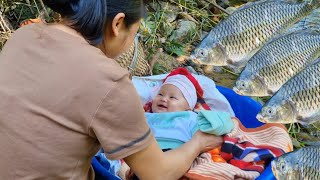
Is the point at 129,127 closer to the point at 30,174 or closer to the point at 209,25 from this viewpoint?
the point at 30,174

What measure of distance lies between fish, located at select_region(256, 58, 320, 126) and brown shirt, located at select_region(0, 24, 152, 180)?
78 centimetres

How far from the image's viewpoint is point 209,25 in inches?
202

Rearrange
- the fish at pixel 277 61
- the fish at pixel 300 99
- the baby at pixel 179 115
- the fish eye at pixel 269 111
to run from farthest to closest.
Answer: the baby at pixel 179 115 < the fish at pixel 277 61 < the fish eye at pixel 269 111 < the fish at pixel 300 99

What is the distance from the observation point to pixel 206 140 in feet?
8.21

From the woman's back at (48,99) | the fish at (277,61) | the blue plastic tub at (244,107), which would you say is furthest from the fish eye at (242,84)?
the woman's back at (48,99)

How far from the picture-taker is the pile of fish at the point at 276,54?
2.29 meters

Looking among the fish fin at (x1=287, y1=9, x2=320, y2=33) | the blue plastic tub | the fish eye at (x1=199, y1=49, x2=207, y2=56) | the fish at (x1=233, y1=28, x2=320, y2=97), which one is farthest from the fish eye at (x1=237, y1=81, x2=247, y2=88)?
the blue plastic tub

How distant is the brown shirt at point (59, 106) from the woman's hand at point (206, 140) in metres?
0.66

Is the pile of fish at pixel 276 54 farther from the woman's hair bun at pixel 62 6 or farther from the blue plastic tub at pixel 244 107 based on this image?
the woman's hair bun at pixel 62 6

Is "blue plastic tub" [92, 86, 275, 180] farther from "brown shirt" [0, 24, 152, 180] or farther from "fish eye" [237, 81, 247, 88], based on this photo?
"brown shirt" [0, 24, 152, 180]

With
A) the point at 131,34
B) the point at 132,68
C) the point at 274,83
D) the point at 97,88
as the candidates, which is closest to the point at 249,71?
the point at 274,83

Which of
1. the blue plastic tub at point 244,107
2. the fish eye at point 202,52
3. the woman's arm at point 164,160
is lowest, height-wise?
the blue plastic tub at point 244,107

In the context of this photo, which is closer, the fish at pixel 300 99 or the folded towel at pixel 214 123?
the fish at pixel 300 99

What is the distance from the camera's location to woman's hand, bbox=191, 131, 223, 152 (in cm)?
244
